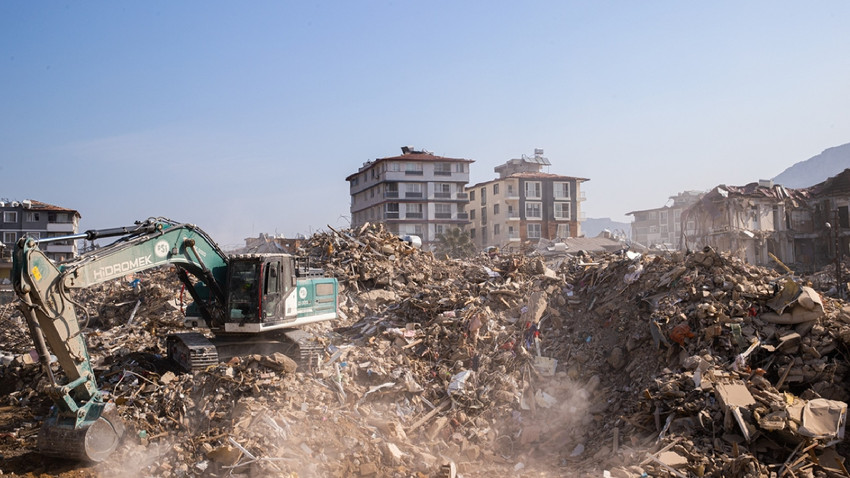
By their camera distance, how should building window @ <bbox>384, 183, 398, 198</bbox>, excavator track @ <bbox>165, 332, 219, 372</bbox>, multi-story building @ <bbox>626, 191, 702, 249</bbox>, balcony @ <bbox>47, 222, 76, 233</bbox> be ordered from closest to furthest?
excavator track @ <bbox>165, 332, 219, 372</bbox> → building window @ <bbox>384, 183, 398, 198</bbox> → balcony @ <bbox>47, 222, 76, 233</bbox> → multi-story building @ <bbox>626, 191, 702, 249</bbox>

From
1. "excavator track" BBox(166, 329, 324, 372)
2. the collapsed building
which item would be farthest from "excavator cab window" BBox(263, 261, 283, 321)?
the collapsed building

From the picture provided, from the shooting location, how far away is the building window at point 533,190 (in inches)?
2180

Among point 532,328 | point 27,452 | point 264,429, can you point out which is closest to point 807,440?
point 532,328

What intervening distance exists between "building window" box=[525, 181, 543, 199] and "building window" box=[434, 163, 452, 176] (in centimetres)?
758

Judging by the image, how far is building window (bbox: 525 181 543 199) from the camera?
55.4 meters

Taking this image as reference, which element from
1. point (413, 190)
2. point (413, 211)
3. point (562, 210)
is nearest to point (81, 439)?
point (413, 211)

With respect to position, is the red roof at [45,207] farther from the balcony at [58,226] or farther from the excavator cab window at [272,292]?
the excavator cab window at [272,292]

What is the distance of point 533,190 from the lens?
5569 cm

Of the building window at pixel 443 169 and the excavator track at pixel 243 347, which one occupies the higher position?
the building window at pixel 443 169

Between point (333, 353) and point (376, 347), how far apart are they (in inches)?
39.0

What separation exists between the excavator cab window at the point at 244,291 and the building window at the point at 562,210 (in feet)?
160

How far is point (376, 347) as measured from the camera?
1266cm

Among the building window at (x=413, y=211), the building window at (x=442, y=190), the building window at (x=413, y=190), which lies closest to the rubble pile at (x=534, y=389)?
the building window at (x=413, y=211)

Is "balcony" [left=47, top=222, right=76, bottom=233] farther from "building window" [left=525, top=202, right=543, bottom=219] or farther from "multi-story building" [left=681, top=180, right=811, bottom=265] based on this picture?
"multi-story building" [left=681, top=180, right=811, bottom=265]
